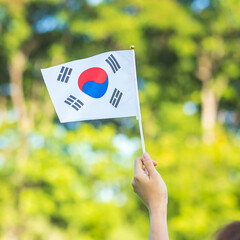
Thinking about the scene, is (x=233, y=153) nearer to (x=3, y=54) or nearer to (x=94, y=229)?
(x=94, y=229)

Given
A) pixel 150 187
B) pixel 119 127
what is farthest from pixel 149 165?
pixel 119 127

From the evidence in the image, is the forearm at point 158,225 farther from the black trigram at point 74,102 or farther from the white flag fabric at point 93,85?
the black trigram at point 74,102

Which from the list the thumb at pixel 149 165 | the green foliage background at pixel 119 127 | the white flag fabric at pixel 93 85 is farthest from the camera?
the green foliage background at pixel 119 127

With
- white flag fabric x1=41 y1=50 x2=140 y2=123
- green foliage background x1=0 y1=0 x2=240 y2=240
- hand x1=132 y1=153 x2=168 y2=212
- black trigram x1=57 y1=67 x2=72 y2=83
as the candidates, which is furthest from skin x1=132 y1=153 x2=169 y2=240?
green foliage background x1=0 y1=0 x2=240 y2=240

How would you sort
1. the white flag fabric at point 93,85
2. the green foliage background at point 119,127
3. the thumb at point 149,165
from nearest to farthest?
1. the thumb at point 149,165
2. the white flag fabric at point 93,85
3. the green foliage background at point 119,127

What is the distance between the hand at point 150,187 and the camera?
1472 millimetres

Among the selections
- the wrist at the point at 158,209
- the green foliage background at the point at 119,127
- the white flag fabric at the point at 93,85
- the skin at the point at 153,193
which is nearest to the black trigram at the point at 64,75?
the white flag fabric at the point at 93,85

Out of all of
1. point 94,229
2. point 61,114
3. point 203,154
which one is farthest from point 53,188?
point 61,114

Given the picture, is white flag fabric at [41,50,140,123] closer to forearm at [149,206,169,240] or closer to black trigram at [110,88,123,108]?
black trigram at [110,88,123,108]

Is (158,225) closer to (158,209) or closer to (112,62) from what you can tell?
(158,209)

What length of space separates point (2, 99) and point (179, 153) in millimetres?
5540

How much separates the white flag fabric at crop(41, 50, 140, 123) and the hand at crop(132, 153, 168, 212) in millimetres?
678

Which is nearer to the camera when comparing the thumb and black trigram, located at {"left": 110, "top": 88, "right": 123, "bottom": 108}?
the thumb

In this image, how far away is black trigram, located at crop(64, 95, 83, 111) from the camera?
7.42ft
